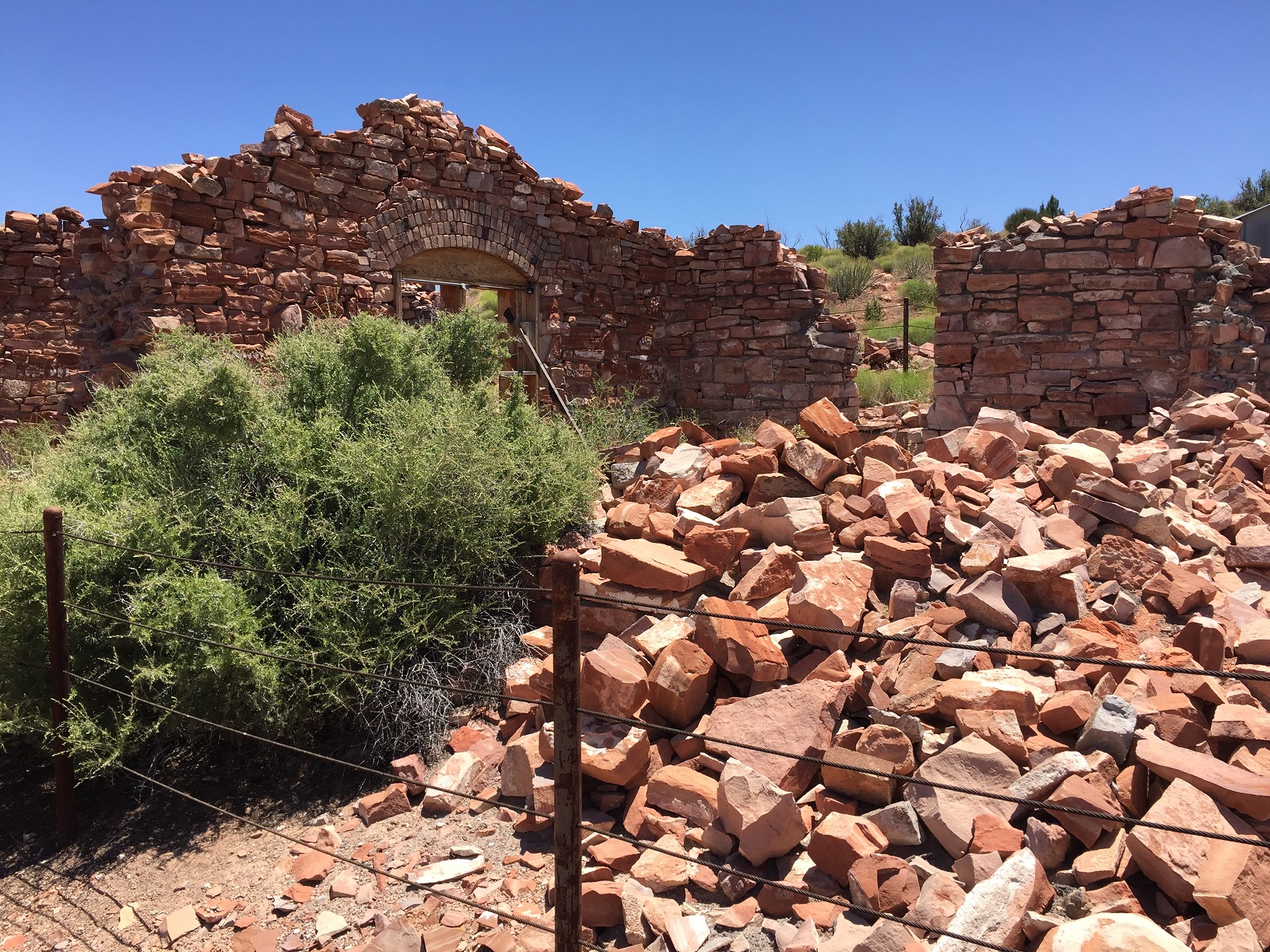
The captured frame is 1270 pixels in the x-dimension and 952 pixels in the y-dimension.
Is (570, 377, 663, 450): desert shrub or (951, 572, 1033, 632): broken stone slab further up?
(570, 377, 663, 450): desert shrub

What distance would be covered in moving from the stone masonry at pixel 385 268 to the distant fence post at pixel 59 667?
3.97 metres

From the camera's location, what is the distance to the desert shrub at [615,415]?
31.8 ft

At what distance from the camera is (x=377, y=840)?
150 inches

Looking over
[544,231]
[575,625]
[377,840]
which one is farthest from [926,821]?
[544,231]

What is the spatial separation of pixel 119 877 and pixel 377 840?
1.19 meters

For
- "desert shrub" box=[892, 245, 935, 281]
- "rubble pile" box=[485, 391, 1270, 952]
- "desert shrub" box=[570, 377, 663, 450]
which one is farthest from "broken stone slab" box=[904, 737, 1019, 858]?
"desert shrub" box=[892, 245, 935, 281]

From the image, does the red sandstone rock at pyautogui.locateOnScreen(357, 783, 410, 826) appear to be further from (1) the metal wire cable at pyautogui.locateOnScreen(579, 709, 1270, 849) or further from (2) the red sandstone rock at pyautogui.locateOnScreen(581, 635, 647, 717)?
(1) the metal wire cable at pyautogui.locateOnScreen(579, 709, 1270, 849)

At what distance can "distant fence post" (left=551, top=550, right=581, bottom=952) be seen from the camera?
94.8 inches

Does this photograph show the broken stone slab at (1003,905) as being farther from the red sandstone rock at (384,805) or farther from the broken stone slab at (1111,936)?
the red sandstone rock at (384,805)

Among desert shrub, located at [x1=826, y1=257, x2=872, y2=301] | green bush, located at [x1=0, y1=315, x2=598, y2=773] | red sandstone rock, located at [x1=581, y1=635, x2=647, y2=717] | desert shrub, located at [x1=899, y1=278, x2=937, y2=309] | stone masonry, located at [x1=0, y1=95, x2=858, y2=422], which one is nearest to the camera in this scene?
red sandstone rock, located at [x1=581, y1=635, x2=647, y2=717]

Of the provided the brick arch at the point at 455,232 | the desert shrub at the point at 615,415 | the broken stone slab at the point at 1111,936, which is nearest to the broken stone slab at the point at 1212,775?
the broken stone slab at the point at 1111,936

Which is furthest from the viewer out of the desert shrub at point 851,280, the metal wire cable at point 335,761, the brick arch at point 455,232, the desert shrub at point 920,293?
the desert shrub at point 851,280

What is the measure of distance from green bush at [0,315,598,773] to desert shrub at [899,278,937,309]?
1539cm

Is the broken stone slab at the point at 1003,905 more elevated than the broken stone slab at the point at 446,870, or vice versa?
the broken stone slab at the point at 1003,905
